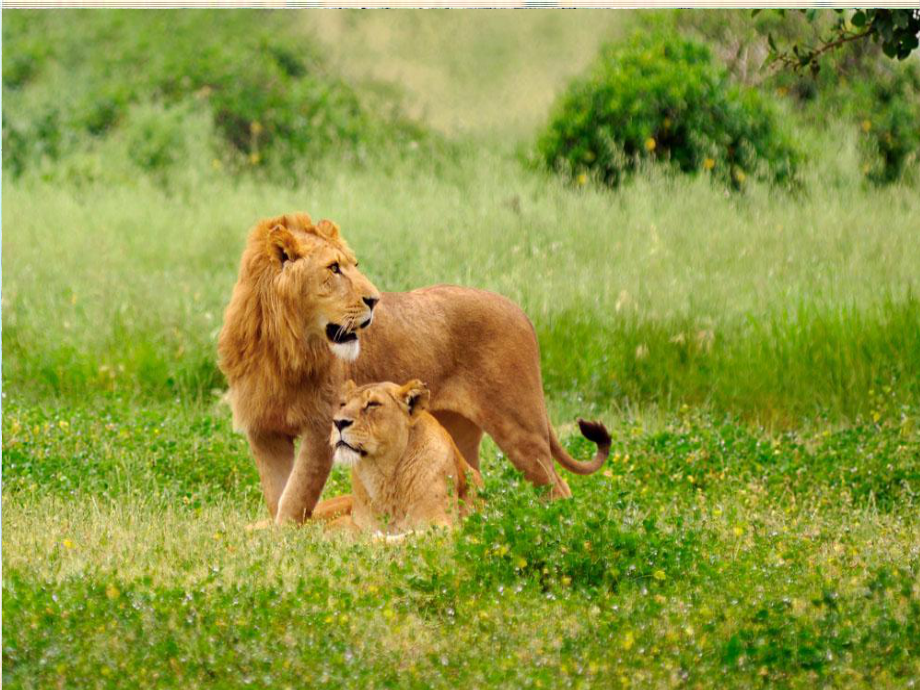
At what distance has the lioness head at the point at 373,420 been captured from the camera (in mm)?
6938

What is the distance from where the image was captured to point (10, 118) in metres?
16.8

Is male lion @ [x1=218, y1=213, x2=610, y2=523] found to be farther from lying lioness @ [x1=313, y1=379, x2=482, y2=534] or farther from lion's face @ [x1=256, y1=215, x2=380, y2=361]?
lying lioness @ [x1=313, y1=379, x2=482, y2=534]

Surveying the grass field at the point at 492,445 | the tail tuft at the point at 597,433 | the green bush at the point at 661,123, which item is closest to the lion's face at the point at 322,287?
the grass field at the point at 492,445

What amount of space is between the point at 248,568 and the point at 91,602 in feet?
2.43

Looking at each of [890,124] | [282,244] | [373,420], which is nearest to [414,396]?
[373,420]

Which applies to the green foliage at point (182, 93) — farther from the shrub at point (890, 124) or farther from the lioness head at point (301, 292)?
the lioness head at point (301, 292)

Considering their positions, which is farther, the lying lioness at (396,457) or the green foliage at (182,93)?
the green foliage at (182,93)

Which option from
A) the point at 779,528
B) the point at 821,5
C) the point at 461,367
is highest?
the point at 821,5

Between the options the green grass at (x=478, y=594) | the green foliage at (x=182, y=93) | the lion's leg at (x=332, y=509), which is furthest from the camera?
the green foliage at (x=182, y=93)

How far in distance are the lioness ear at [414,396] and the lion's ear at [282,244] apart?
79 centimetres

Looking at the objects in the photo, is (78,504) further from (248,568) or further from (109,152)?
(109,152)

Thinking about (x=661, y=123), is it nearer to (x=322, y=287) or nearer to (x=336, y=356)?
(x=336, y=356)

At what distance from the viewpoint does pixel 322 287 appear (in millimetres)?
6953

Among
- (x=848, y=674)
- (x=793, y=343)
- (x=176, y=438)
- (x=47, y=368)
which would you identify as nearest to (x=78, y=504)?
(x=176, y=438)
